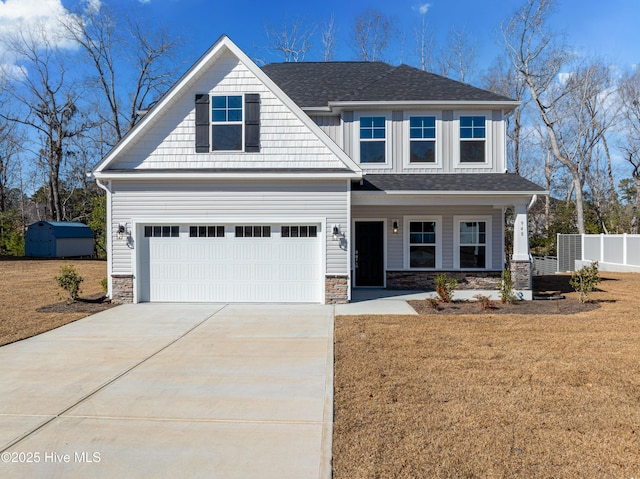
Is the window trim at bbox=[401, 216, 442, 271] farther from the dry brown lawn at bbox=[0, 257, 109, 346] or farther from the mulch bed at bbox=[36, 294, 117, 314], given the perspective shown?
the dry brown lawn at bbox=[0, 257, 109, 346]

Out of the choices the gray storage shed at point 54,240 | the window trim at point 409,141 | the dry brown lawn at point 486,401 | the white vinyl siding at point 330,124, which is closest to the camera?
the dry brown lawn at point 486,401

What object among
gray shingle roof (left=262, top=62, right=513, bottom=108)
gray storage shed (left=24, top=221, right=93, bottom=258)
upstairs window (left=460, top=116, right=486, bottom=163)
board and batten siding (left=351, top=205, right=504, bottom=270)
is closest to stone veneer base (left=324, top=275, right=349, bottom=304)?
board and batten siding (left=351, top=205, right=504, bottom=270)

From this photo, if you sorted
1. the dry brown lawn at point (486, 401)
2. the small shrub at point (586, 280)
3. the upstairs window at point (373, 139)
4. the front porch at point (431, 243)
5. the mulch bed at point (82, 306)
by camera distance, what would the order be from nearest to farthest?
the dry brown lawn at point (486, 401) < the mulch bed at point (82, 306) < the small shrub at point (586, 280) < the upstairs window at point (373, 139) < the front porch at point (431, 243)

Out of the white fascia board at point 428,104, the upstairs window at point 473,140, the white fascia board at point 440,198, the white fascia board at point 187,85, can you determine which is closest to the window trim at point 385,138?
the white fascia board at point 428,104

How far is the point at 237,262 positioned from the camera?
445 inches

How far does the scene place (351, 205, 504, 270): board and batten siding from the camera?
13.6 m

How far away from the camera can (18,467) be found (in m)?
3.53

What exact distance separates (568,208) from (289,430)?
1195 inches

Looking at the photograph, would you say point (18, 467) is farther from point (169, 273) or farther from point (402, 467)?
point (169, 273)

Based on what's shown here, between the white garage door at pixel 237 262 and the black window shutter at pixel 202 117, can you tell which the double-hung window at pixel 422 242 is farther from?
the black window shutter at pixel 202 117

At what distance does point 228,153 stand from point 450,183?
253 inches

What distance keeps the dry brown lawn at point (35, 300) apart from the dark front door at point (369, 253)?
754cm

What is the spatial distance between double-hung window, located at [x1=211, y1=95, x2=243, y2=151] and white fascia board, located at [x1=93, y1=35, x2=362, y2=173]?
79 cm

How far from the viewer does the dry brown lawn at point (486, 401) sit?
349cm
